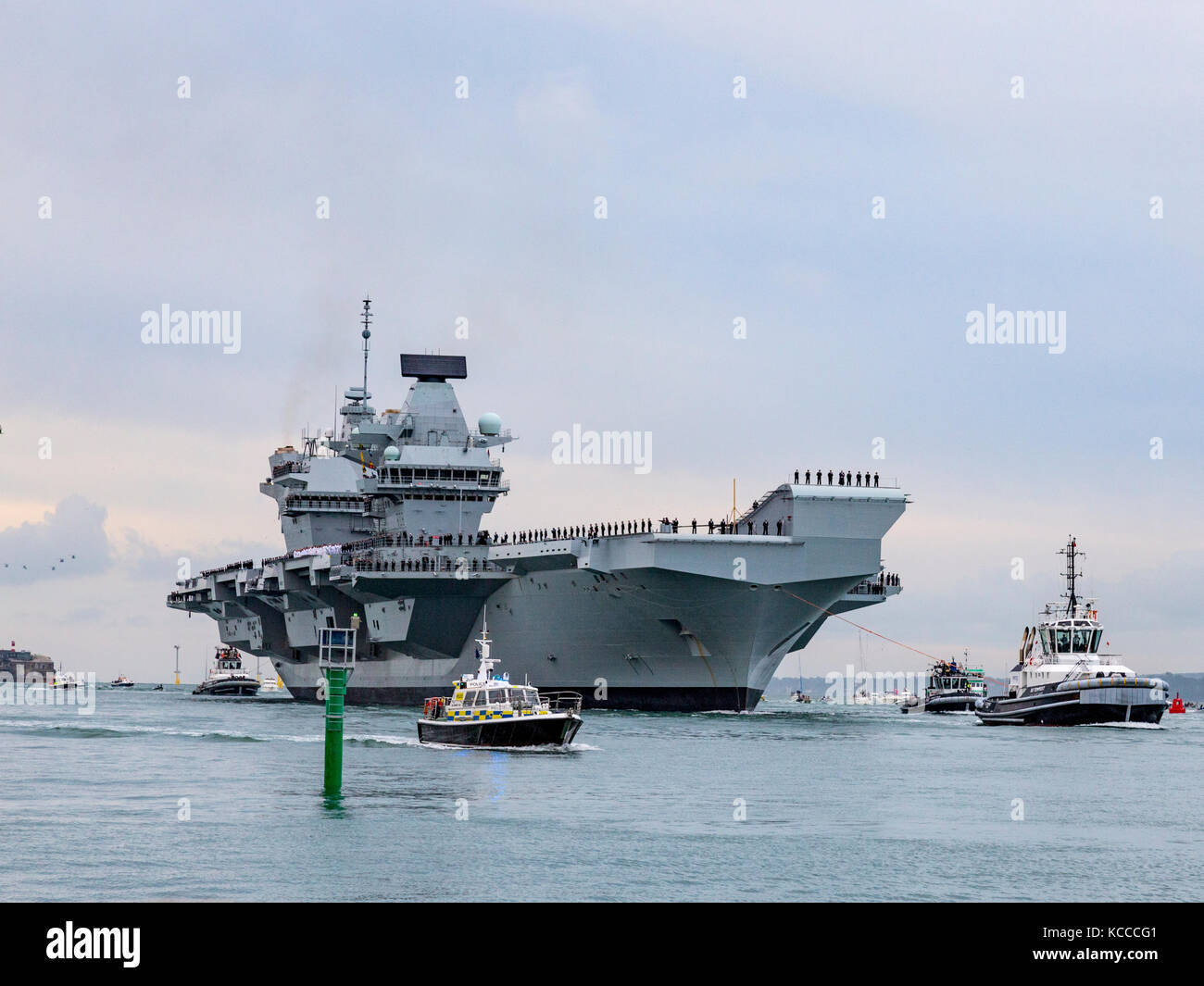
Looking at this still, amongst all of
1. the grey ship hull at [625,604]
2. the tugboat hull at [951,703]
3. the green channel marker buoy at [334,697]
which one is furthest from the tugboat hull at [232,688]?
the green channel marker buoy at [334,697]

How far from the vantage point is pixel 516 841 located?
67.6 feet

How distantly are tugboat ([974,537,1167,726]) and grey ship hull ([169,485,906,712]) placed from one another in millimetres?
6384

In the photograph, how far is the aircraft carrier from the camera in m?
43.7

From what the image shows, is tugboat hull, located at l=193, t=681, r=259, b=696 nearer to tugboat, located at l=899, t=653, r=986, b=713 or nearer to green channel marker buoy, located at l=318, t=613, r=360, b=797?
tugboat, located at l=899, t=653, r=986, b=713

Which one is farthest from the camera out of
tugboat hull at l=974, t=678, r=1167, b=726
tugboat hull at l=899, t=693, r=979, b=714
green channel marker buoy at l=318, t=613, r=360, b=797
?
tugboat hull at l=899, t=693, r=979, b=714

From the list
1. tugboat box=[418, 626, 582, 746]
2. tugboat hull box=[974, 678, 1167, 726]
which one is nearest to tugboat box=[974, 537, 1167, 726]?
tugboat hull box=[974, 678, 1167, 726]

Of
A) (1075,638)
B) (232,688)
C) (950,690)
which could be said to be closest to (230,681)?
(232,688)

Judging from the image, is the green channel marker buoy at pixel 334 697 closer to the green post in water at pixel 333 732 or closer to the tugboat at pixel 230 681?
the green post in water at pixel 333 732

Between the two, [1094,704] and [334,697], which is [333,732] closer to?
[334,697]

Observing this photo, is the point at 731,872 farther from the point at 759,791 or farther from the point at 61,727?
the point at 61,727

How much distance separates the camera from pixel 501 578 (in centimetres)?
5009

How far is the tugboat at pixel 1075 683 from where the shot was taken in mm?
50031
